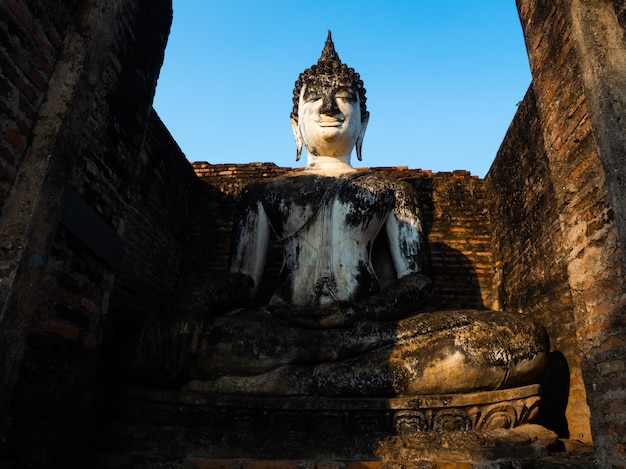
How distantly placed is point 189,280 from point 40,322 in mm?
3865

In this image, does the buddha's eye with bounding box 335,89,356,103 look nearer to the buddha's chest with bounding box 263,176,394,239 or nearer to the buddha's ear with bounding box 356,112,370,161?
the buddha's ear with bounding box 356,112,370,161

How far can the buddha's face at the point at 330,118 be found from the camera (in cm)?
425

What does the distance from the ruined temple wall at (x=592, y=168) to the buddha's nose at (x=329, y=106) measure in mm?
1620

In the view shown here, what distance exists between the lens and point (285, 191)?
4035 mm

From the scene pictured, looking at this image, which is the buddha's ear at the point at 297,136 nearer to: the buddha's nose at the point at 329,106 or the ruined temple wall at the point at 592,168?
the buddha's nose at the point at 329,106

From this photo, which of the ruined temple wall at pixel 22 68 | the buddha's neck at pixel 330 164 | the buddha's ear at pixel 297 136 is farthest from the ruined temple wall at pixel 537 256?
the ruined temple wall at pixel 22 68

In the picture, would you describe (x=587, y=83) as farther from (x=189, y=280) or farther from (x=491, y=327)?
(x=189, y=280)

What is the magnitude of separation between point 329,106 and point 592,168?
7.58 ft

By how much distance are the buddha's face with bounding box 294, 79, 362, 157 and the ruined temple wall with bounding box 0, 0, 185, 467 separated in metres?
1.45

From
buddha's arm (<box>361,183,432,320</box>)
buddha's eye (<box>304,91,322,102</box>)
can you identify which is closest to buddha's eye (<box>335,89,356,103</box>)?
buddha's eye (<box>304,91,322,102</box>)

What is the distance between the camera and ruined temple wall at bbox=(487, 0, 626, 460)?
229cm

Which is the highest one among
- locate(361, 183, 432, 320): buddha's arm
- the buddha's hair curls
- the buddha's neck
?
the buddha's hair curls

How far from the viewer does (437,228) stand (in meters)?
6.38

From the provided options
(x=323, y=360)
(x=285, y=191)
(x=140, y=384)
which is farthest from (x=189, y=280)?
(x=323, y=360)
